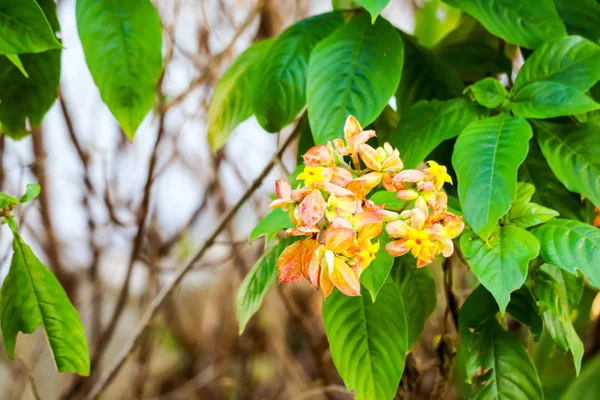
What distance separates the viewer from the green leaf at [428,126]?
1.99ft

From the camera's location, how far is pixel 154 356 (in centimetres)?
154

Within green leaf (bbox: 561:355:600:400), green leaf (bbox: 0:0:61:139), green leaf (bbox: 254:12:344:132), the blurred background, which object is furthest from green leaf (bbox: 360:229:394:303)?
the blurred background

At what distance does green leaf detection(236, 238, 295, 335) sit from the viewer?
0.61 m

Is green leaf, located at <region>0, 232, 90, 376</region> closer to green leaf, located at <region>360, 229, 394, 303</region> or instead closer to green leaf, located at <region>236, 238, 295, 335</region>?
green leaf, located at <region>236, 238, 295, 335</region>

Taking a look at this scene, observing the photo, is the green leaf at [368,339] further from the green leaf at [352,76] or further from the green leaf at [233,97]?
the green leaf at [233,97]

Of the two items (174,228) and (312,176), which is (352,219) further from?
(174,228)

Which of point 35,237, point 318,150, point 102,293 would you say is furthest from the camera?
point 102,293

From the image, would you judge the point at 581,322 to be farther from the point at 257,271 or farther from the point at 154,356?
the point at 154,356

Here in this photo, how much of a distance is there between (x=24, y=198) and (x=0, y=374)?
1161mm

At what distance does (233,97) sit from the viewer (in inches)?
32.2

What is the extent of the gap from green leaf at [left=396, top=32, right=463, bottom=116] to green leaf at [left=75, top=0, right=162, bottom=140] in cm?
31

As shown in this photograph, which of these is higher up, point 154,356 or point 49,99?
point 49,99

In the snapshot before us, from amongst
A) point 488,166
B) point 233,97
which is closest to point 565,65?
point 488,166

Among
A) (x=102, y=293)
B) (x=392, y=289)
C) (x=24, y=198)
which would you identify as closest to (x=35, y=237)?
(x=102, y=293)
